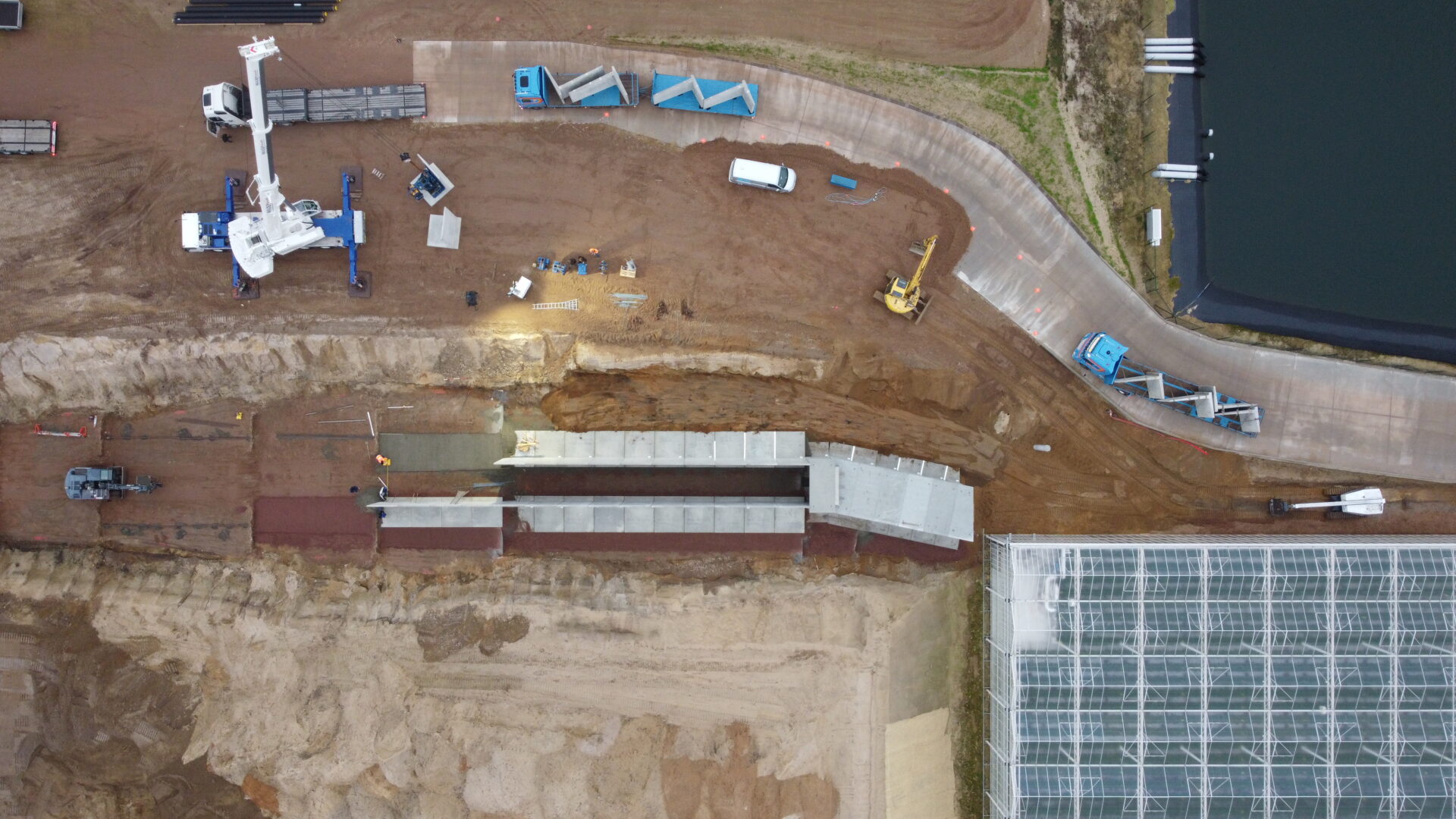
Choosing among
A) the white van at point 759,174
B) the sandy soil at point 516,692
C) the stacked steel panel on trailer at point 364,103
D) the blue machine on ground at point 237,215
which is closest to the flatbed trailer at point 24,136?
the blue machine on ground at point 237,215

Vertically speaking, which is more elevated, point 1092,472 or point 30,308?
point 30,308

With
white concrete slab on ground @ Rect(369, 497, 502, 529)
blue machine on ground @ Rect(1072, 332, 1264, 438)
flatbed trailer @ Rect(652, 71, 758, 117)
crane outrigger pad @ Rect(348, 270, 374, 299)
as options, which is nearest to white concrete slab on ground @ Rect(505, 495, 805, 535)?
white concrete slab on ground @ Rect(369, 497, 502, 529)

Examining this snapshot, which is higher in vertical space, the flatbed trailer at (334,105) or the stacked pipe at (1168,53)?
the stacked pipe at (1168,53)

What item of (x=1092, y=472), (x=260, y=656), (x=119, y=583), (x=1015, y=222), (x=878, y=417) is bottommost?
(x=260, y=656)

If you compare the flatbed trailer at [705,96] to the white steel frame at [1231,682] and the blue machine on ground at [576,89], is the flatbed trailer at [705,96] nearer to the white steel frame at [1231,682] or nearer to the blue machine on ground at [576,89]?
the blue machine on ground at [576,89]

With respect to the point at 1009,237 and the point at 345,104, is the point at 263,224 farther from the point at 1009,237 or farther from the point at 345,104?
the point at 1009,237

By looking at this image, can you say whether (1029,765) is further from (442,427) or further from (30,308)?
(30,308)

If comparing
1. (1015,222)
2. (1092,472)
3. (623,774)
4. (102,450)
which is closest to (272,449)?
(102,450)
